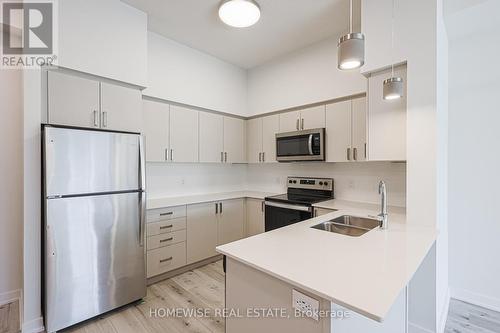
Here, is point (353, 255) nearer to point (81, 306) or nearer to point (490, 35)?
point (81, 306)

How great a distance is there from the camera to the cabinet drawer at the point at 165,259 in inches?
107

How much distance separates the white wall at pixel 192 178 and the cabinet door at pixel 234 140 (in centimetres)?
31

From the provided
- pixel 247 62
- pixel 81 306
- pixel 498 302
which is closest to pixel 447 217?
pixel 498 302

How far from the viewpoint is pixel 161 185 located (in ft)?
11.0

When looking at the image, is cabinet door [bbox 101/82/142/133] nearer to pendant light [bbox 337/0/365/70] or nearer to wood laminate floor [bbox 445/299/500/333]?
pendant light [bbox 337/0/365/70]

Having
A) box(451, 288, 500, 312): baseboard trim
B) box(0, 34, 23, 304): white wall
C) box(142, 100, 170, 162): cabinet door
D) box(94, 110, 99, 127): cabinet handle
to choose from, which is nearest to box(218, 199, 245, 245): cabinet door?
box(142, 100, 170, 162): cabinet door

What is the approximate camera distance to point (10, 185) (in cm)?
235

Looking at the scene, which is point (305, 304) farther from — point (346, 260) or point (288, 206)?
point (288, 206)

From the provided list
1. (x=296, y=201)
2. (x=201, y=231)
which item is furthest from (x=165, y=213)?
Answer: (x=296, y=201)

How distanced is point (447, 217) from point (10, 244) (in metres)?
4.54

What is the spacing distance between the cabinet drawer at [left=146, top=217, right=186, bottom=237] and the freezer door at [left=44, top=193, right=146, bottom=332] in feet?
1.16

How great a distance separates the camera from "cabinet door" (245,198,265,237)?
3578 millimetres

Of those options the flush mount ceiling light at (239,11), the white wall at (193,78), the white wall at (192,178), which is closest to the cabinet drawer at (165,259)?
the white wall at (192,178)

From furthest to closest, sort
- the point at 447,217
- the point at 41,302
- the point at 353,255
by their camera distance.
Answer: the point at 447,217, the point at 41,302, the point at 353,255
